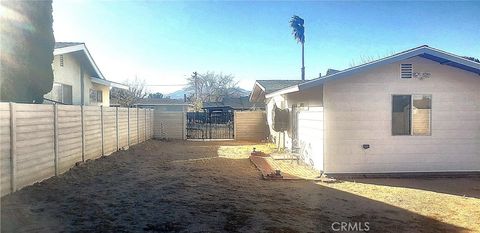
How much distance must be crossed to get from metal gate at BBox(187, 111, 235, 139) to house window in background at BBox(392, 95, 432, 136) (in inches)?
525

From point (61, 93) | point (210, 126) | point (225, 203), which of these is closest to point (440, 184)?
point (225, 203)

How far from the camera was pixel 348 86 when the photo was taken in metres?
9.88

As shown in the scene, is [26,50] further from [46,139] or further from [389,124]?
[389,124]

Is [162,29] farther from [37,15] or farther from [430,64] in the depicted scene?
[430,64]

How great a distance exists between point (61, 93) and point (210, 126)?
32.3ft

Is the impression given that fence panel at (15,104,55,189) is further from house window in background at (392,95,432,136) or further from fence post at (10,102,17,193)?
house window in background at (392,95,432,136)

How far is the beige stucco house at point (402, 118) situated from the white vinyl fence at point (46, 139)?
6.52 metres

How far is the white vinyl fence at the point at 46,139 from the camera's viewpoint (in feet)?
21.2

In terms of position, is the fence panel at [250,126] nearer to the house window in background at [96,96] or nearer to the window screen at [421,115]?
the house window in background at [96,96]

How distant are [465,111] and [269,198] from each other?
6776 mm

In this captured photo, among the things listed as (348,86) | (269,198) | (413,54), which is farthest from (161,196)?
(413,54)

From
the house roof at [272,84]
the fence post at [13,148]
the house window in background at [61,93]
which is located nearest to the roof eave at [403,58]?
the fence post at [13,148]

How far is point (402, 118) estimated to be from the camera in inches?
395

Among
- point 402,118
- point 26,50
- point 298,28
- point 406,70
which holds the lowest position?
point 402,118
